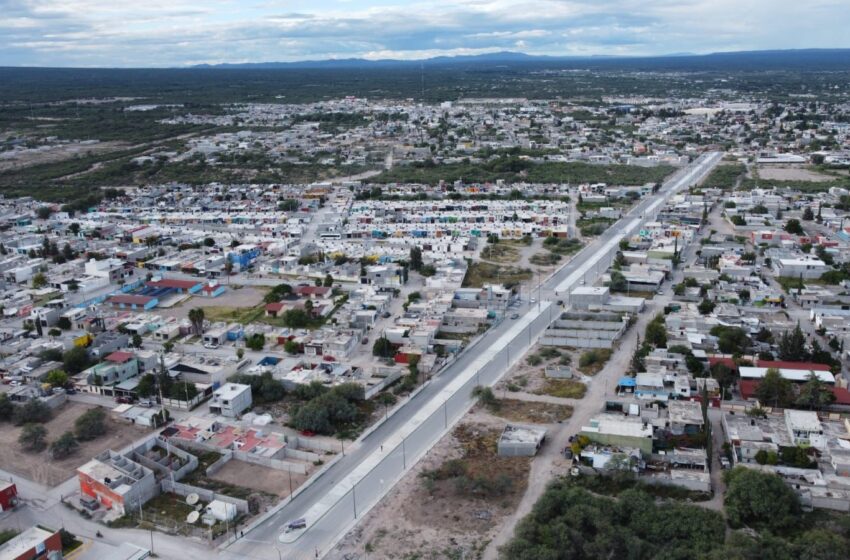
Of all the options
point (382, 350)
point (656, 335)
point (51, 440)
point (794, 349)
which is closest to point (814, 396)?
point (794, 349)

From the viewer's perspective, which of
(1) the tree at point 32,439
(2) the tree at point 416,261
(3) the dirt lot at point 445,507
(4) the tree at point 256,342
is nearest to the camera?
(3) the dirt lot at point 445,507

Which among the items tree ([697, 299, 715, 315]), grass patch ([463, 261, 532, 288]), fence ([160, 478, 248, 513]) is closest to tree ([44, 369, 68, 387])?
fence ([160, 478, 248, 513])

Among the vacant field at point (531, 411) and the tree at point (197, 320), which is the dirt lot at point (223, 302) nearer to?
the tree at point (197, 320)

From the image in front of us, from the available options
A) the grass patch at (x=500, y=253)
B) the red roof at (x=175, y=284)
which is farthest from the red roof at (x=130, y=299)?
the grass patch at (x=500, y=253)

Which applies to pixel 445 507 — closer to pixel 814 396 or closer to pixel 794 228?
pixel 814 396

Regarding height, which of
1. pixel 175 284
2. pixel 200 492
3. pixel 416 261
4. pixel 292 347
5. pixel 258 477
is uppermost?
pixel 416 261

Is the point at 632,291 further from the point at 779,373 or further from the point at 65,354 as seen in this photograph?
the point at 65,354
